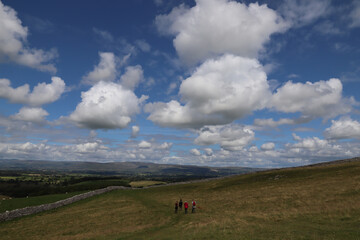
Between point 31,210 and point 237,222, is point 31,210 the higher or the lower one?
the lower one

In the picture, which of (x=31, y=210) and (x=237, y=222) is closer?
(x=237, y=222)

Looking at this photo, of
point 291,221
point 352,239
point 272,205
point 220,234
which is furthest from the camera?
point 272,205

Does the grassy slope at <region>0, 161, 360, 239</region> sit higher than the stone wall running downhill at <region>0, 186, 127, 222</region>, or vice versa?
A: the grassy slope at <region>0, 161, 360, 239</region>

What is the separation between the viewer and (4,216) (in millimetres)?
37438

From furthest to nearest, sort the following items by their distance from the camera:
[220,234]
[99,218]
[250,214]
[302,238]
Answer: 1. [99,218]
2. [250,214]
3. [220,234]
4. [302,238]

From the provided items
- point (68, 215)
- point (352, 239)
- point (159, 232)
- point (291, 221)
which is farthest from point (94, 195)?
point (352, 239)

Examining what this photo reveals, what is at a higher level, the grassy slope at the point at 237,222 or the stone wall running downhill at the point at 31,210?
the grassy slope at the point at 237,222

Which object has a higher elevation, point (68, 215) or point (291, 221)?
point (291, 221)

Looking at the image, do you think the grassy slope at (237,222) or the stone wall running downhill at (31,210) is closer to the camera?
the grassy slope at (237,222)

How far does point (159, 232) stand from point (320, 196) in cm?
2533

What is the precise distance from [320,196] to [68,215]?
43.5 m

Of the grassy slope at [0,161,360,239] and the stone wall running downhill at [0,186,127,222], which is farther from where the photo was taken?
the stone wall running downhill at [0,186,127,222]

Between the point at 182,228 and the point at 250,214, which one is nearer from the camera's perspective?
the point at 182,228

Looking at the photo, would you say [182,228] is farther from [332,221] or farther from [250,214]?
[332,221]
